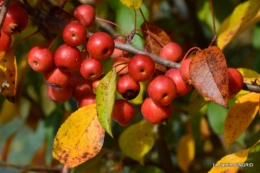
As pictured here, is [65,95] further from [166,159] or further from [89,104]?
[166,159]

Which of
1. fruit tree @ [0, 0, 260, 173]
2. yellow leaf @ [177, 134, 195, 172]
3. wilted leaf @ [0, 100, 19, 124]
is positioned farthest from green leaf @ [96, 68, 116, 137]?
wilted leaf @ [0, 100, 19, 124]

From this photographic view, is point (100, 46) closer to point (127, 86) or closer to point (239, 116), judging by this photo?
point (127, 86)

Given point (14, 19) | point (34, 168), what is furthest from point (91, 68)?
point (34, 168)

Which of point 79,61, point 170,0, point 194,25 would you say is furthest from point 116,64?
point 170,0

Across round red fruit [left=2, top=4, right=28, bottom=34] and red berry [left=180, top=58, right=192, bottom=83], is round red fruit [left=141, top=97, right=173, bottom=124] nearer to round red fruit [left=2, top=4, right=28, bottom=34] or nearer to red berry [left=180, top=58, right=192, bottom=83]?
red berry [left=180, top=58, right=192, bottom=83]

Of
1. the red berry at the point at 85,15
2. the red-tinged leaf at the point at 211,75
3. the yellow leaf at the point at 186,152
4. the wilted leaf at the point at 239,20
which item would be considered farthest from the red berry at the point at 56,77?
the yellow leaf at the point at 186,152

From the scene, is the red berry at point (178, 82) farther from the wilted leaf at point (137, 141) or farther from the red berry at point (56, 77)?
the wilted leaf at point (137, 141)
